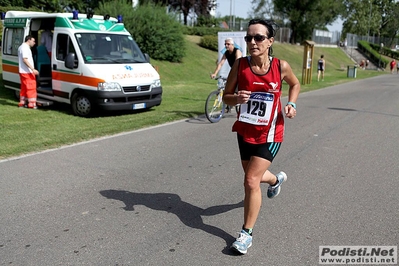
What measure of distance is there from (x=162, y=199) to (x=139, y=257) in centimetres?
145

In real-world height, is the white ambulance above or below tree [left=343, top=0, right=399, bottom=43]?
below

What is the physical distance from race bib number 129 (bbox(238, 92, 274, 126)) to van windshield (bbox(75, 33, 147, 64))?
25.5ft

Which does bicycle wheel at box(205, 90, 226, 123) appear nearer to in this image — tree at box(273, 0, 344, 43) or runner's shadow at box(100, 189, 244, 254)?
runner's shadow at box(100, 189, 244, 254)

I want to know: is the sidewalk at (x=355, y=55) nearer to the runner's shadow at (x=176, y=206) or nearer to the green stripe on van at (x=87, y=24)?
the green stripe on van at (x=87, y=24)

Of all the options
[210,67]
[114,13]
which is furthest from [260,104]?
[210,67]

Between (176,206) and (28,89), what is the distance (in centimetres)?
821

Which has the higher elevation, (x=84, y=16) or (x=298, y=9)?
(x=298, y=9)

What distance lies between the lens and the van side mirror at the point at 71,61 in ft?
35.2

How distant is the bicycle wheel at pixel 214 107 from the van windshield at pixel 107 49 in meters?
2.63

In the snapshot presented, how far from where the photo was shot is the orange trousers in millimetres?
11469

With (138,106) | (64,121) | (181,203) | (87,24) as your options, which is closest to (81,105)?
(64,121)

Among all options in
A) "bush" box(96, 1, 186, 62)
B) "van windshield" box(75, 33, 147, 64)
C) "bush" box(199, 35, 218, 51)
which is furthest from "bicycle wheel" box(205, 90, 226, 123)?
"bush" box(199, 35, 218, 51)

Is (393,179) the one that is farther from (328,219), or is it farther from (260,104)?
(260,104)

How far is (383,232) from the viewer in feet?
13.8
